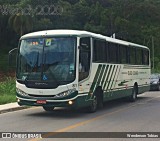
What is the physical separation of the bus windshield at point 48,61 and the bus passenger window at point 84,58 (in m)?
0.39

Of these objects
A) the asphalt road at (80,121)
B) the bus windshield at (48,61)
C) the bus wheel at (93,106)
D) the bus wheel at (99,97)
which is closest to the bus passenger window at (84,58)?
the bus windshield at (48,61)

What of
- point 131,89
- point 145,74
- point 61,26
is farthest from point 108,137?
point 61,26

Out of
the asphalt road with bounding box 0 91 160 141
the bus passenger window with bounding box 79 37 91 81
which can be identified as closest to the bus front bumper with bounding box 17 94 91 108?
the asphalt road with bounding box 0 91 160 141

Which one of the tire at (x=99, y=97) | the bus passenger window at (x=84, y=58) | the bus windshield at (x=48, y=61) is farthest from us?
→ the tire at (x=99, y=97)

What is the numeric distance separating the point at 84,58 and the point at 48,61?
140 cm

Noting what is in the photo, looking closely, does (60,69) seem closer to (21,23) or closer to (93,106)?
(93,106)

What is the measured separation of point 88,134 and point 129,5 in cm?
7866

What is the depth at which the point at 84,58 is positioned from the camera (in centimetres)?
1484

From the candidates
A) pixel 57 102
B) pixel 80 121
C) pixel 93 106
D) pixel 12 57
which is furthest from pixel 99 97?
pixel 12 57

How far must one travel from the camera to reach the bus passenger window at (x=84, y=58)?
14562 millimetres

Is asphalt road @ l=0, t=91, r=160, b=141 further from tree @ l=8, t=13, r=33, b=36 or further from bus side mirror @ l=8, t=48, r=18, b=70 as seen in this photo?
tree @ l=8, t=13, r=33, b=36

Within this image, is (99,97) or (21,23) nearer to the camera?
(99,97)

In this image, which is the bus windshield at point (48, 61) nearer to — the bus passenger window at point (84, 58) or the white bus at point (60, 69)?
the white bus at point (60, 69)

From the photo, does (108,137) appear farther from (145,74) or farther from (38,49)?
(145,74)
